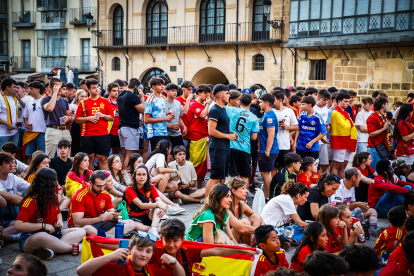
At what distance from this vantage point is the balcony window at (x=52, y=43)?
33.0 metres

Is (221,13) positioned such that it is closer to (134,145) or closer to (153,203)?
(134,145)

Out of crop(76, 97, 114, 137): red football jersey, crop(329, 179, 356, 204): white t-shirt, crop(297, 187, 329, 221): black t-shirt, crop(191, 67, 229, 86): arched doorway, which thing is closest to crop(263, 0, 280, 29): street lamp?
crop(191, 67, 229, 86): arched doorway

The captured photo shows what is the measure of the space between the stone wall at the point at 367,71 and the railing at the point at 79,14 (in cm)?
1525

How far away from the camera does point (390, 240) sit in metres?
5.59

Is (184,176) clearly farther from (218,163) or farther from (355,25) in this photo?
(355,25)

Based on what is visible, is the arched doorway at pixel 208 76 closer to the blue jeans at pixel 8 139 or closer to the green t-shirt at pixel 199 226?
the blue jeans at pixel 8 139

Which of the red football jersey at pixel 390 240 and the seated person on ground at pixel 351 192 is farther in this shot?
the seated person on ground at pixel 351 192

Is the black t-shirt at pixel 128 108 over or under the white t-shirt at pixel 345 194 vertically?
over

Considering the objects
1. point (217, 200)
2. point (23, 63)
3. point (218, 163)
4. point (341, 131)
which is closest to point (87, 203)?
point (217, 200)

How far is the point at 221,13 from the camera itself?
25.7m

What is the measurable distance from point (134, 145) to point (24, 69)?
28779 mm

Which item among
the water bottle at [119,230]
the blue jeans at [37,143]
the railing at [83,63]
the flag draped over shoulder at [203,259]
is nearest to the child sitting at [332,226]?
the flag draped over shoulder at [203,259]

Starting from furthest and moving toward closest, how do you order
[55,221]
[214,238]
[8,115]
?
[8,115], [55,221], [214,238]

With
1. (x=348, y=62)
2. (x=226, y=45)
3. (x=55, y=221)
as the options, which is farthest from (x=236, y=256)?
(x=226, y=45)
